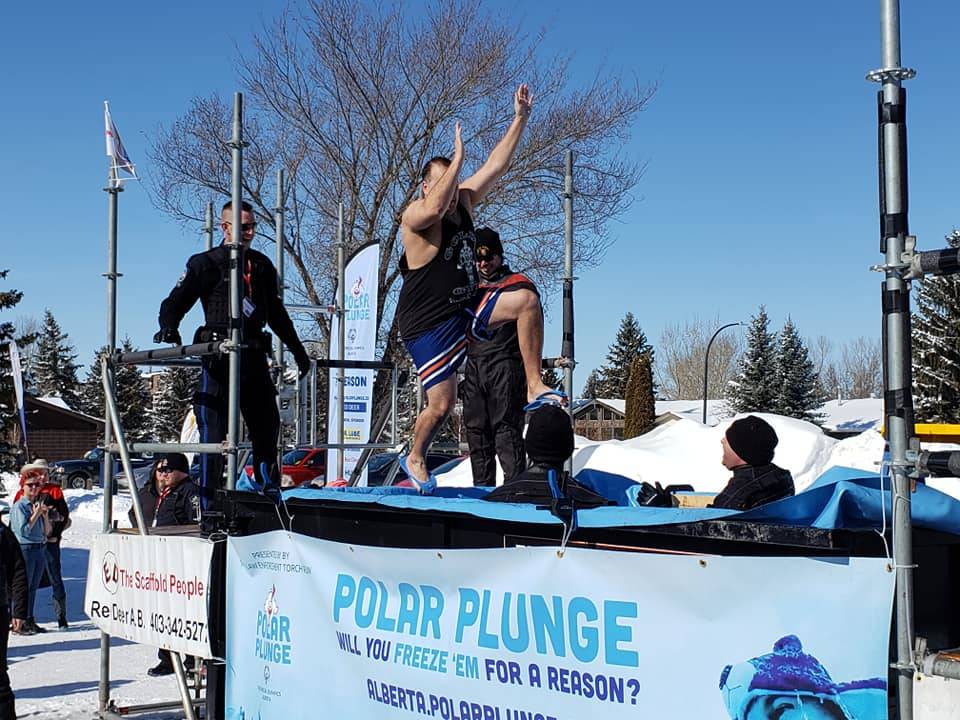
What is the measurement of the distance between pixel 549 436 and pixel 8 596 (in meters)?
4.82

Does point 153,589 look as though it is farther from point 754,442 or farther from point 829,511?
point 829,511

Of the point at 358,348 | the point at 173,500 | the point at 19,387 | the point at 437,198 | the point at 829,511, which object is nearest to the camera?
the point at 829,511

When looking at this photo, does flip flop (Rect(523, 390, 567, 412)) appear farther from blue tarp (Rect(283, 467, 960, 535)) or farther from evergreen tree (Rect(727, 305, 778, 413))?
evergreen tree (Rect(727, 305, 778, 413))

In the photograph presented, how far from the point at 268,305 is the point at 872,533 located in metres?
4.20

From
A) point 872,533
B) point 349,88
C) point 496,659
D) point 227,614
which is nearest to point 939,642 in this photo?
point 872,533

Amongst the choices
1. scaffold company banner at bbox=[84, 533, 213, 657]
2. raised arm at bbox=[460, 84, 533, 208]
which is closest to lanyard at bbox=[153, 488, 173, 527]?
scaffold company banner at bbox=[84, 533, 213, 657]

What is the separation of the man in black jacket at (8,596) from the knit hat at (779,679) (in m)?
5.27

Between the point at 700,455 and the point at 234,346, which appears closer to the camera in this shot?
the point at 234,346

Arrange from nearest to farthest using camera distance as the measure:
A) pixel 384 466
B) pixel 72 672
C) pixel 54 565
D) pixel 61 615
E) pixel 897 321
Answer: pixel 897 321 → pixel 72 672 → pixel 61 615 → pixel 54 565 → pixel 384 466

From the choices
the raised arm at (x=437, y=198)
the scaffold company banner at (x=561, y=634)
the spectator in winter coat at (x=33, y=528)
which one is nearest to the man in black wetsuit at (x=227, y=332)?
the raised arm at (x=437, y=198)

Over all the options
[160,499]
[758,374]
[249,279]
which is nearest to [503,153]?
[249,279]

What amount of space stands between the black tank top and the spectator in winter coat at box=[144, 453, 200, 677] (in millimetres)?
3612

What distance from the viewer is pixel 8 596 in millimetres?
7375

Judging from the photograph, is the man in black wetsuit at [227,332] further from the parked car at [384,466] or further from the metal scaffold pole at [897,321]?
the parked car at [384,466]
